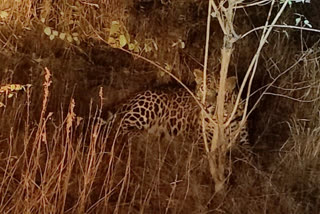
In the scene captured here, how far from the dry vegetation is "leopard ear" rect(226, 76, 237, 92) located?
0.26 m

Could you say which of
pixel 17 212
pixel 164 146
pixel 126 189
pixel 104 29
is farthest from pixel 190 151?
pixel 104 29

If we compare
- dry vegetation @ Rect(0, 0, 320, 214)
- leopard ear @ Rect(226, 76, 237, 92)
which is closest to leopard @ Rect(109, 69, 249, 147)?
leopard ear @ Rect(226, 76, 237, 92)

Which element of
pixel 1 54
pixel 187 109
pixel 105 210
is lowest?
pixel 105 210

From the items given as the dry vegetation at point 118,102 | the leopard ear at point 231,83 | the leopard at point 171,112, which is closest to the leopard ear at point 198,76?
the leopard at point 171,112

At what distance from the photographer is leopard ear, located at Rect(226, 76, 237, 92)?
5.21 m

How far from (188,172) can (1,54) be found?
2.31 meters

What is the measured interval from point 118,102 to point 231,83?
1.05 m

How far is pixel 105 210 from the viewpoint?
3.76 meters

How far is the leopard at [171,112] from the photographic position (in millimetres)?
5340

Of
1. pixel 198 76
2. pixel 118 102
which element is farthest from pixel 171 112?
pixel 118 102

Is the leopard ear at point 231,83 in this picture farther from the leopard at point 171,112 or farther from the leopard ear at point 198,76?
the leopard ear at point 198,76

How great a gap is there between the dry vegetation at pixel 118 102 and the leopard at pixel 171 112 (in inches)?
7.8

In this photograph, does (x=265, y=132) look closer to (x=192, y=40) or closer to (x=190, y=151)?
(x=190, y=151)

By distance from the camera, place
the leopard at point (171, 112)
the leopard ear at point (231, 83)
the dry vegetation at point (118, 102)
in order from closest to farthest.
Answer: the dry vegetation at point (118, 102)
the leopard ear at point (231, 83)
the leopard at point (171, 112)
